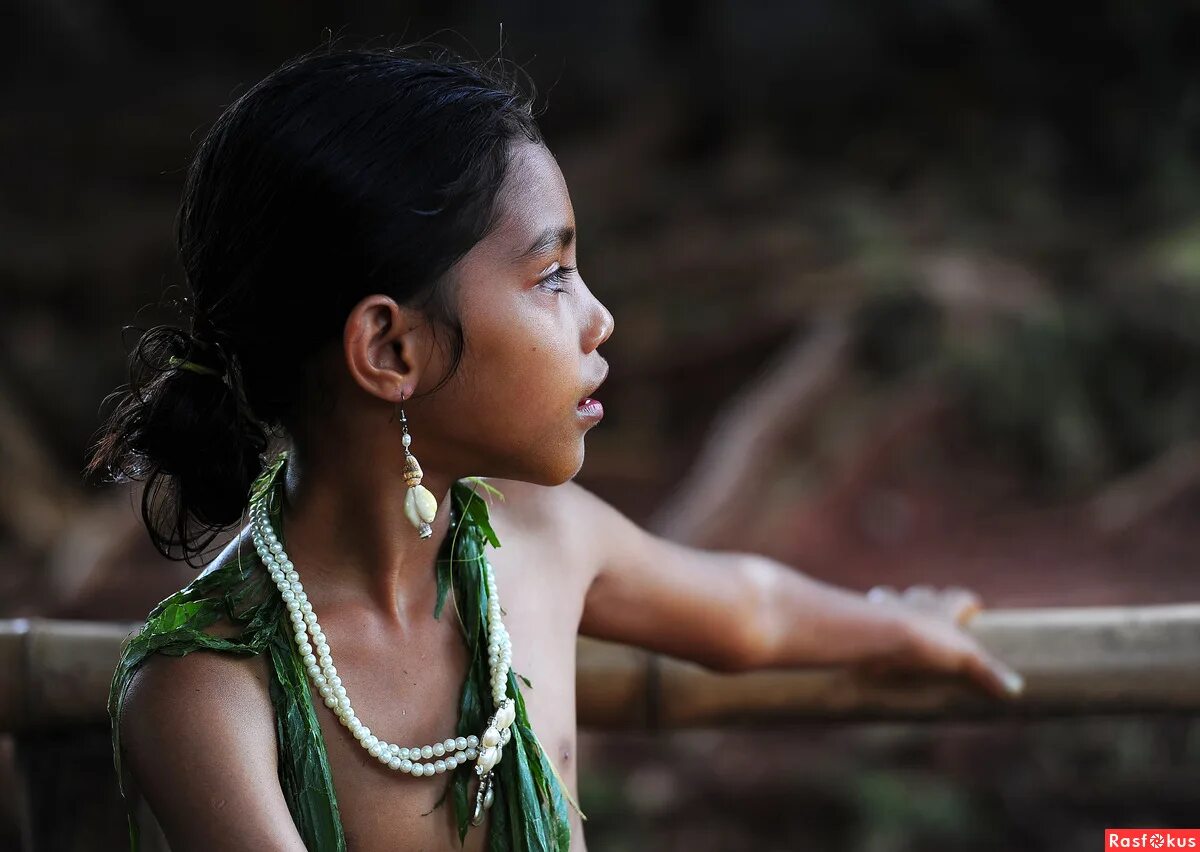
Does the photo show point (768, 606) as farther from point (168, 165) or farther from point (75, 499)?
point (168, 165)

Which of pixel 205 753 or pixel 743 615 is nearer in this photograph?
pixel 205 753

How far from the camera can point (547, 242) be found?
1.16 meters

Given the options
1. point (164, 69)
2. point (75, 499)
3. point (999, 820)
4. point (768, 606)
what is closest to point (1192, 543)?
point (999, 820)

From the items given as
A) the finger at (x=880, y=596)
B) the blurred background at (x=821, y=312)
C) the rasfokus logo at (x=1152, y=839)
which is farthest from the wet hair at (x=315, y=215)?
the blurred background at (x=821, y=312)

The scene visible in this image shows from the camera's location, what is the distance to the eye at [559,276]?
118 centimetres

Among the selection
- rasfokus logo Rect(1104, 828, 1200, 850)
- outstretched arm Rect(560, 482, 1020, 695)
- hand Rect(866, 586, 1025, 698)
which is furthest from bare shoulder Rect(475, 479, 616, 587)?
rasfokus logo Rect(1104, 828, 1200, 850)

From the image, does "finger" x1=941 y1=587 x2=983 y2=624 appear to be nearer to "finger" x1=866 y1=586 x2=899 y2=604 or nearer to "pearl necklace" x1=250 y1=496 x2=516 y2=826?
"finger" x1=866 y1=586 x2=899 y2=604

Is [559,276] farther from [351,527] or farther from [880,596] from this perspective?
[880,596]

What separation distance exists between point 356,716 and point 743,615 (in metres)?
0.52

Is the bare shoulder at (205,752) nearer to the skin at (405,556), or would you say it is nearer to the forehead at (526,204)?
the skin at (405,556)

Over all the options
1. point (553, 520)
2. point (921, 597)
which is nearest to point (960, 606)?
point (921, 597)

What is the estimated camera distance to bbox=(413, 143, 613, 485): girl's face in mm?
1146

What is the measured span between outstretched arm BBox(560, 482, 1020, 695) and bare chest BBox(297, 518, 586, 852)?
0.14 metres

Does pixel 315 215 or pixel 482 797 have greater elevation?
pixel 315 215
